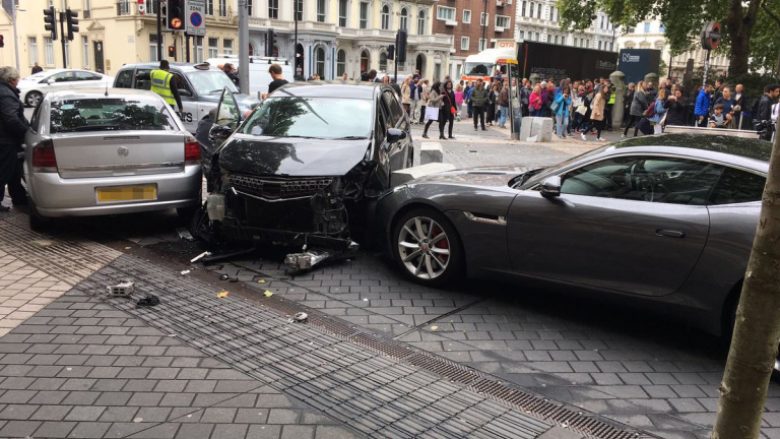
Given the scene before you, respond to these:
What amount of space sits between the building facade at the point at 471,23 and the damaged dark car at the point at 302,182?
66057 millimetres

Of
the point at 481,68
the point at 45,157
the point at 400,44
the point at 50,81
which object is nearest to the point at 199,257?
the point at 45,157

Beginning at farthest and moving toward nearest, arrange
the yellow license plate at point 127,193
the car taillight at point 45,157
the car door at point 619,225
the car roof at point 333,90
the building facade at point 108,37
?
the building facade at point 108,37 → the car roof at point 333,90 → the yellow license plate at point 127,193 → the car taillight at point 45,157 → the car door at point 619,225

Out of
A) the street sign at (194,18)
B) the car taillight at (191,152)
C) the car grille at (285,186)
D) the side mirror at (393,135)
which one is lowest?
the car grille at (285,186)

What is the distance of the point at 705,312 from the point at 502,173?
2.25 metres

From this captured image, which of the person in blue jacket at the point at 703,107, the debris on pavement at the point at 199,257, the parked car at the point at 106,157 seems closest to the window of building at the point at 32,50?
the person in blue jacket at the point at 703,107

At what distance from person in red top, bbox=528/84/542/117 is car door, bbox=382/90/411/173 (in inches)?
559

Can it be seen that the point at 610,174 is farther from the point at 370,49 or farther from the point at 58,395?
the point at 370,49

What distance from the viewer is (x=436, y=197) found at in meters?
5.65

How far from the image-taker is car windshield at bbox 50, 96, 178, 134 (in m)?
7.08

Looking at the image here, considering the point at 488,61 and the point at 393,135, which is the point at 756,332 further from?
the point at 488,61

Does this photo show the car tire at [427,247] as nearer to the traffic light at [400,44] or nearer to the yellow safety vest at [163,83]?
the yellow safety vest at [163,83]

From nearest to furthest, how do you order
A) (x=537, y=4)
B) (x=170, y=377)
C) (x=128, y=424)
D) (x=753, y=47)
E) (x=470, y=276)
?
1. (x=128, y=424)
2. (x=170, y=377)
3. (x=470, y=276)
4. (x=753, y=47)
5. (x=537, y=4)

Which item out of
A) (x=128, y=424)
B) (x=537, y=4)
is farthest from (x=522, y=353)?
(x=537, y=4)

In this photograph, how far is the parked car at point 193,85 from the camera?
45.0 ft
